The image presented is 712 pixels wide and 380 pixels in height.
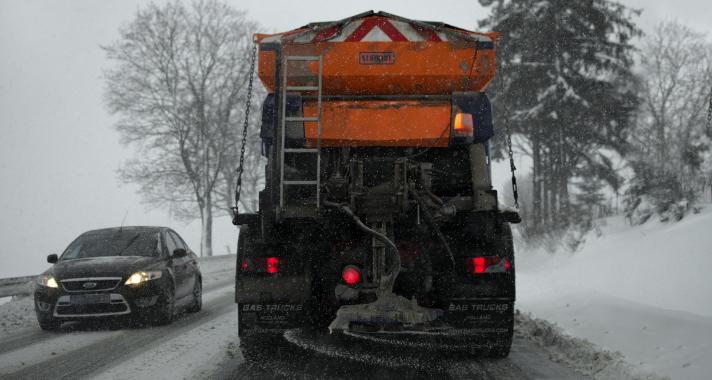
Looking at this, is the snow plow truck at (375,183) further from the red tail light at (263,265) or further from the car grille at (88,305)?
the car grille at (88,305)

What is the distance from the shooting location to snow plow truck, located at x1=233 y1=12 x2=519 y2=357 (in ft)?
19.7

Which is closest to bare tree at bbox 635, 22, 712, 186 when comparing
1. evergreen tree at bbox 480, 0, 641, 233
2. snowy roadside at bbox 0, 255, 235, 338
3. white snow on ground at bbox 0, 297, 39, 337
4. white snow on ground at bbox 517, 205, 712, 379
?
evergreen tree at bbox 480, 0, 641, 233

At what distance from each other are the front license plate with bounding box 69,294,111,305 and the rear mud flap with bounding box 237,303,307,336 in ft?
12.5

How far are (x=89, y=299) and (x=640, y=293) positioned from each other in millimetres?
7718

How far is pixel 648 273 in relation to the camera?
11117 millimetres

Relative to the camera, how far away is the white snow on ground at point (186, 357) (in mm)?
6223

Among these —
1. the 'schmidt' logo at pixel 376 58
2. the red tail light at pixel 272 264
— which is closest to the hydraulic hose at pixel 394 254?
the red tail light at pixel 272 264

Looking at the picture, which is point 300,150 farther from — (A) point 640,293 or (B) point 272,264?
(A) point 640,293

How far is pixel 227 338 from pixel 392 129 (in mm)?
3631

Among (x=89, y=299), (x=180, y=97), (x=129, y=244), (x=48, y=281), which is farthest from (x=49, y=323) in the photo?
(x=180, y=97)

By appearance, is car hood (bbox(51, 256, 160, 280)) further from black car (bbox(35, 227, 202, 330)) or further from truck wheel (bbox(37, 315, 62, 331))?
truck wheel (bbox(37, 315, 62, 331))

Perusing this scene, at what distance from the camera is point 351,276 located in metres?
6.10

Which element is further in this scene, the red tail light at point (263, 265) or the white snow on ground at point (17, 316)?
the white snow on ground at point (17, 316)

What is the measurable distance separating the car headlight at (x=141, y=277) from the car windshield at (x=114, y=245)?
75 centimetres
